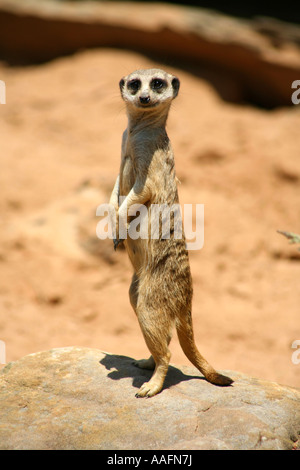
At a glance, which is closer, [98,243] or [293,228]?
[98,243]

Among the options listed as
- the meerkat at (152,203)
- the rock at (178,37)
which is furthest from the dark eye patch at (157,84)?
the rock at (178,37)

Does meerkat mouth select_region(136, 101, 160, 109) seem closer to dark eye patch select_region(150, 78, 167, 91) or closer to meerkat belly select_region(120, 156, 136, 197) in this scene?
dark eye patch select_region(150, 78, 167, 91)

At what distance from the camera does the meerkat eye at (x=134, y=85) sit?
2.98 metres

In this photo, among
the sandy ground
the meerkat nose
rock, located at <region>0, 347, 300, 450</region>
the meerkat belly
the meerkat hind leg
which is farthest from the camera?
the sandy ground

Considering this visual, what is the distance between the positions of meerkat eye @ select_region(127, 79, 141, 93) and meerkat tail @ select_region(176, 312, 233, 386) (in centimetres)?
147

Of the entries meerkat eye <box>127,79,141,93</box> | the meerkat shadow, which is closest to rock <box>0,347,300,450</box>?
the meerkat shadow

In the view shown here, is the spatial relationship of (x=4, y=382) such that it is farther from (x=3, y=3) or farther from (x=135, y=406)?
(x=3, y=3)

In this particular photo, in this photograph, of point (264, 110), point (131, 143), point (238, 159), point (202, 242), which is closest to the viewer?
point (131, 143)

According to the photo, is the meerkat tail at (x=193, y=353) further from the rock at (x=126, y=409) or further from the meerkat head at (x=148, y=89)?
the meerkat head at (x=148, y=89)

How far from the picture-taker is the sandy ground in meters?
5.61

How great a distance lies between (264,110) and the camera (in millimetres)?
9141

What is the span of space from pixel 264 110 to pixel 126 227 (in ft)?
22.6

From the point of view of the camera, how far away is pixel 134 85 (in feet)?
9.84

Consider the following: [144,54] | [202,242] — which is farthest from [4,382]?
[144,54]
